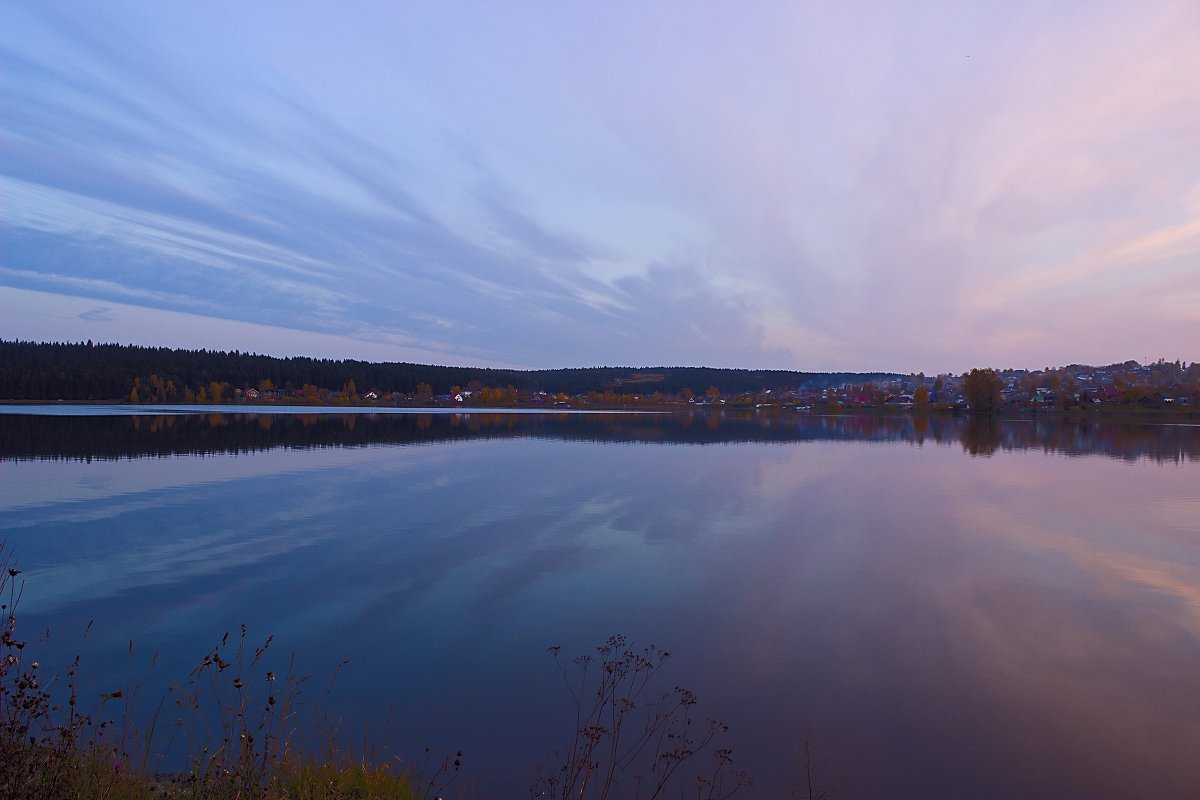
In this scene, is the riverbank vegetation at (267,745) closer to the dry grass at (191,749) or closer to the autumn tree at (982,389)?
the dry grass at (191,749)

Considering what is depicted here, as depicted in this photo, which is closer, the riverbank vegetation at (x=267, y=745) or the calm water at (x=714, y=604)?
the riverbank vegetation at (x=267, y=745)

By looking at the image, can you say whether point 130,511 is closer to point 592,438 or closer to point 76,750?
point 76,750

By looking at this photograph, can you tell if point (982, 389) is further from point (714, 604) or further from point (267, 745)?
point (267, 745)

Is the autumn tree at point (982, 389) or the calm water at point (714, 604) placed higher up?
the autumn tree at point (982, 389)

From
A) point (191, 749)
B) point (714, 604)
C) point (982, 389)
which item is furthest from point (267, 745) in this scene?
point (982, 389)

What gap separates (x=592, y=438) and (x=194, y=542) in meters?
33.3

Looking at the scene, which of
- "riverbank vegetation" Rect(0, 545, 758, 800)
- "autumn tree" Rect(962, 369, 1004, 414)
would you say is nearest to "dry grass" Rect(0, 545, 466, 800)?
"riverbank vegetation" Rect(0, 545, 758, 800)

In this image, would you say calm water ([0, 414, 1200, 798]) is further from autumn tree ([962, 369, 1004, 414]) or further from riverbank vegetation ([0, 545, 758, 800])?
autumn tree ([962, 369, 1004, 414])

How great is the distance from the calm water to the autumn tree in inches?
3854

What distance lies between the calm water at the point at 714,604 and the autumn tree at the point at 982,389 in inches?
3854

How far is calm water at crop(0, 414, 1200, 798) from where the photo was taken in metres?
6.21

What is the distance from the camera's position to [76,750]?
440 cm

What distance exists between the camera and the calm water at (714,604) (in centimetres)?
621

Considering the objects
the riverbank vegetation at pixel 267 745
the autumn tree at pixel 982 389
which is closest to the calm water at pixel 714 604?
the riverbank vegetation at pixel 267 745
